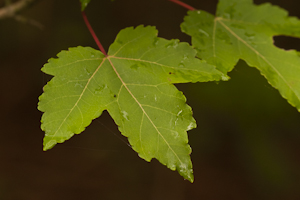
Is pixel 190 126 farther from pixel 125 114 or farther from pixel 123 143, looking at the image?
pixel 123 143

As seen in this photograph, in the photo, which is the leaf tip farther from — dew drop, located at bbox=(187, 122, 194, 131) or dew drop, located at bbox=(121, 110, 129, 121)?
dew drop, located at bbox=(187, 122, 194, 131)

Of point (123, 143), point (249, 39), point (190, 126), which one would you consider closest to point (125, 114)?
point (190, 126)

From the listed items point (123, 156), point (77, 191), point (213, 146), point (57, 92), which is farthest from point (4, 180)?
point (57, 92)

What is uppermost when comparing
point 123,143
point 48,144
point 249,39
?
point 249,39

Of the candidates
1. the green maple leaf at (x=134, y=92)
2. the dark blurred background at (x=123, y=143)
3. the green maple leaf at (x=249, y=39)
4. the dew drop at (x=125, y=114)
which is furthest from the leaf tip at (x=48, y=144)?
the dark blurred background at (x=123, y=143)

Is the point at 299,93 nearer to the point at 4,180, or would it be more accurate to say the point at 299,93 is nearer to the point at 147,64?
the point at 147,64

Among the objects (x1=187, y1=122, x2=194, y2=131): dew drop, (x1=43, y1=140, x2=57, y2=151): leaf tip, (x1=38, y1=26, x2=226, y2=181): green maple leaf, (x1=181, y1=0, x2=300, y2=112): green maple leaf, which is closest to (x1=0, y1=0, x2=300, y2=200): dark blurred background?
(x1=181, y1=0, x2=300, y2=112): green maple leaf

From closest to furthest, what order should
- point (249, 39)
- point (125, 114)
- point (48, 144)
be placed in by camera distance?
point (48, 144), point (125, 114), point (249, 39)
